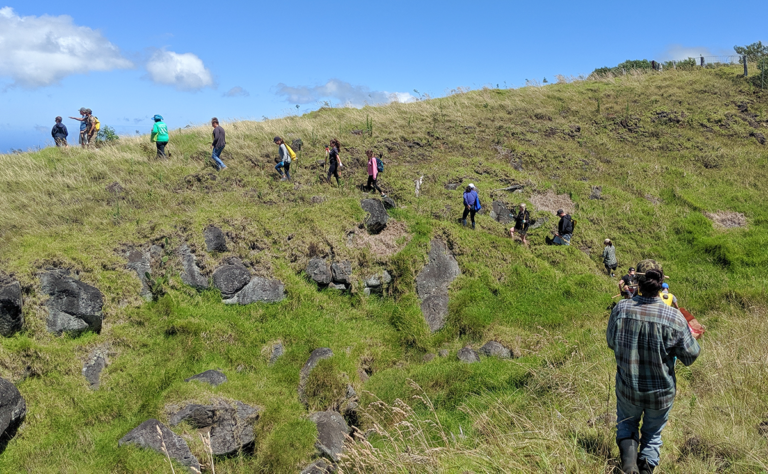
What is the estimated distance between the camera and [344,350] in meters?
10.9

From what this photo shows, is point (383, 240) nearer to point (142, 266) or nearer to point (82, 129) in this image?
point (142, 266)

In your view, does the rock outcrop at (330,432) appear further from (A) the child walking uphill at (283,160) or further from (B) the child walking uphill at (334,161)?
(A) the child walking uphill at (283,160)

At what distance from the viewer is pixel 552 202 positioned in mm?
18203

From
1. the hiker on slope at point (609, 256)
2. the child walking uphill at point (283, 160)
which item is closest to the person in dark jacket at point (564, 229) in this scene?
the hiker on slope at point (609, 256)

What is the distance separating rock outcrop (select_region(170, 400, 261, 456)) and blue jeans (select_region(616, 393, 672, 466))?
653cm

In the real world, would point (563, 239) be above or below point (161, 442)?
above

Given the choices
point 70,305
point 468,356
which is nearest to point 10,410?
point 70,305

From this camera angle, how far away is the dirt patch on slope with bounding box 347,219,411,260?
13742mm

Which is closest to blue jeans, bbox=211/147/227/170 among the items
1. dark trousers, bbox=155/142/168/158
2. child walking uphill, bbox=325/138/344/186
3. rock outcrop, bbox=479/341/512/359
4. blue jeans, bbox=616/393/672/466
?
dark trousers, bbox=155/142/168/158

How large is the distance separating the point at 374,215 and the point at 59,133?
1376cm

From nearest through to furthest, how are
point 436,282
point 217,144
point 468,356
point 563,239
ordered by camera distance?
point 468,356 < point 436,282 < point 563,239 < point 217,144

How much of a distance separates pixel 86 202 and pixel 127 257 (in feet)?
11.7

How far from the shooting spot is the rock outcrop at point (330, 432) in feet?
26.7

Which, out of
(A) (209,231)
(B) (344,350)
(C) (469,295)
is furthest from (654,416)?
(A) (209,231)
